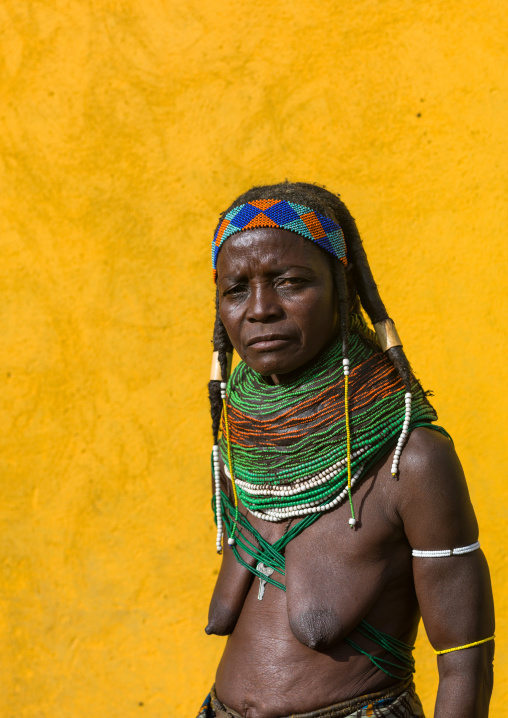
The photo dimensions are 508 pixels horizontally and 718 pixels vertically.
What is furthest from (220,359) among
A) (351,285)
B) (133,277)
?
(133,277)

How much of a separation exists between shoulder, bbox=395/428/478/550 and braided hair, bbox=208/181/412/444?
7.7 inches

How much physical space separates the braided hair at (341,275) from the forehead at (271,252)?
0.33 feet

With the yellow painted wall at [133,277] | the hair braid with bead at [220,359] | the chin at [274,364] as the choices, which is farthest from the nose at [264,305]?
the yellow painted wall at [133,277]

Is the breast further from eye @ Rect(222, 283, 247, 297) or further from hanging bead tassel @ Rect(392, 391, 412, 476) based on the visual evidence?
eye @ Rect(222, 283, 247, 297)

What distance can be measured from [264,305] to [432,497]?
653 millimetres

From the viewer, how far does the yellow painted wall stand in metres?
3.78

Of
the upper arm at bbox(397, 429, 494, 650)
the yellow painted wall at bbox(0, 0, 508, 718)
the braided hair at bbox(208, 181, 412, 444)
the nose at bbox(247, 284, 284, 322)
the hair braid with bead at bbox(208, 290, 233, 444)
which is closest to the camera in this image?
the upper arm at bbox(397, 429, 494, 650)

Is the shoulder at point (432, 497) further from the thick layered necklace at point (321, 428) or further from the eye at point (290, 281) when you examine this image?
the eye at point (290, 281)

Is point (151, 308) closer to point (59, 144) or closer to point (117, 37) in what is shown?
point (59, 144)

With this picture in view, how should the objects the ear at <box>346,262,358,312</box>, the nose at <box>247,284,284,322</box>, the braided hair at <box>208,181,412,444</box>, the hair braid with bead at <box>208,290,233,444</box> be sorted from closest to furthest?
the nose at <box>247,284,284,322</box>
the braided hair at <box>208,181,412,444</box>
the ear at <box>346,262,358,312</box>
the hair braid with bead at <box>208,290,233,444</box>

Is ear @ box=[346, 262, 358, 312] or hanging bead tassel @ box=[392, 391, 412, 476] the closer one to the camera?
hanging bead tassel @ box=[392, 391, 412, 476]

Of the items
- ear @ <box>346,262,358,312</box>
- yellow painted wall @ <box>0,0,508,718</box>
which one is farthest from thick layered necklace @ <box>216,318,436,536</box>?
yellow painted wall @ <box>0,0,508,718</box>

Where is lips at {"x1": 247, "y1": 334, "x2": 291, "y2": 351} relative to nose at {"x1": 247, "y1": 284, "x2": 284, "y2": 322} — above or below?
below

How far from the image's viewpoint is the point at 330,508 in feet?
7.02
